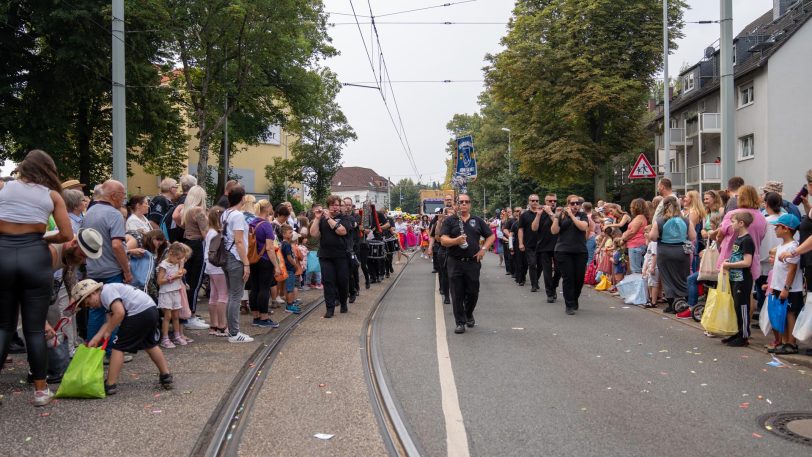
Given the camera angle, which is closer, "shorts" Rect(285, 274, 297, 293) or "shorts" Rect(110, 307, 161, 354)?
"shorts" Rect(110, 307, 161, 354)

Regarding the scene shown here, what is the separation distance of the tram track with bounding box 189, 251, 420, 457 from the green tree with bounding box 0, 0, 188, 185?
44.0 ft

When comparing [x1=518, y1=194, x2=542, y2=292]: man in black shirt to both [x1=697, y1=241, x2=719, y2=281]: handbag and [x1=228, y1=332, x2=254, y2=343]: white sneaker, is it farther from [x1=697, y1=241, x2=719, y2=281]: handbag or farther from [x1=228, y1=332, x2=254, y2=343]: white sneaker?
[x1=228, y1=332, x2=254, y2=343]: white sneaker

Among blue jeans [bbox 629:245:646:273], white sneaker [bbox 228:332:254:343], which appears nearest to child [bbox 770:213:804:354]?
blue jeans [bbox 629:245:646:273]

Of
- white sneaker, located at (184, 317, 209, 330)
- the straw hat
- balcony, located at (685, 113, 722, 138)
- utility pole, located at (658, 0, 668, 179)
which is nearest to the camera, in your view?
the straw hat

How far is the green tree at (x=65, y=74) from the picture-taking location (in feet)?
62.3

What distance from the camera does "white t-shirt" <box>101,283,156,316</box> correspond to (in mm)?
5906

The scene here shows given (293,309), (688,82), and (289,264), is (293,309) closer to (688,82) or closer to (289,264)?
(289,264)

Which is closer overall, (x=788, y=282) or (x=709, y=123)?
(x=788, y=282)

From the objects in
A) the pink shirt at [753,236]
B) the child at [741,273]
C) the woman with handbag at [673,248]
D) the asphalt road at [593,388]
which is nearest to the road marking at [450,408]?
the asphalt road at [593,388]

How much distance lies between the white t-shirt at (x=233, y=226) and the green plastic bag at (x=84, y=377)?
2.81 metres

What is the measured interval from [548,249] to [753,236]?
5205 millimetres

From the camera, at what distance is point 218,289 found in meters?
8.95

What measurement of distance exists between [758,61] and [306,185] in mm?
30039

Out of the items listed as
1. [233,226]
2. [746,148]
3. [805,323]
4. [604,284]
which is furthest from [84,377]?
[746,148]
